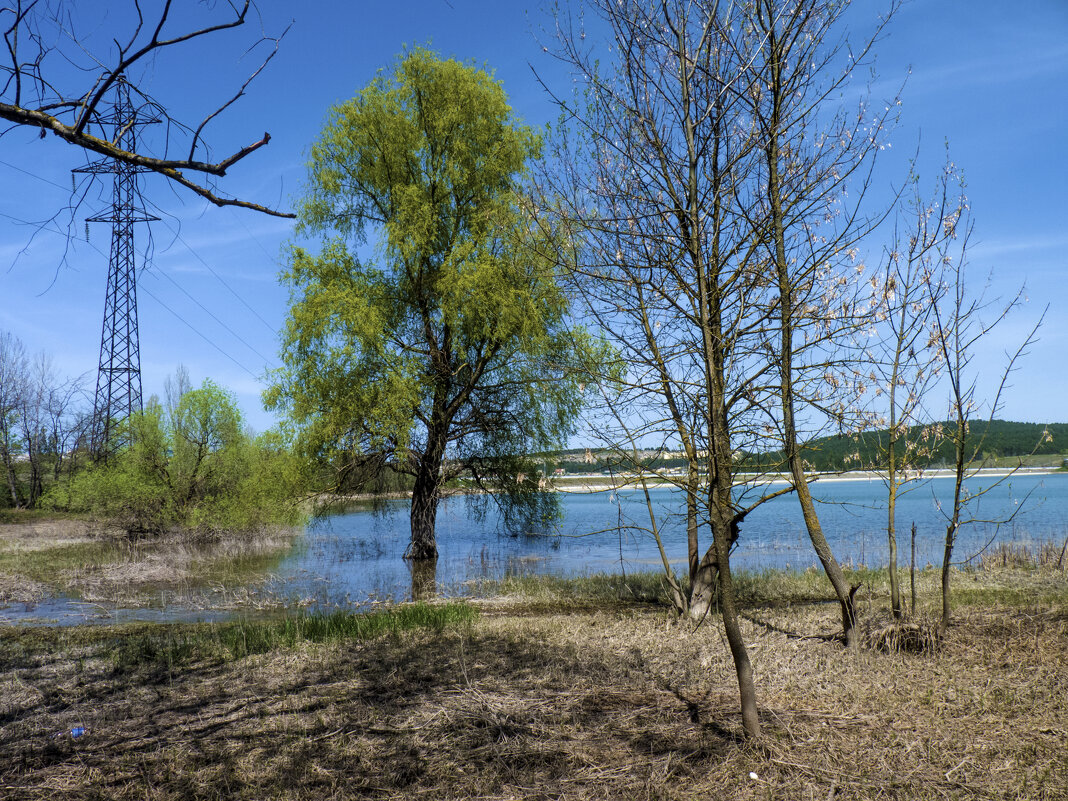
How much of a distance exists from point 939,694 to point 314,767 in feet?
13.6

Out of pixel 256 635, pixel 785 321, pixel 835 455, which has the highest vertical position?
pixel 785 321

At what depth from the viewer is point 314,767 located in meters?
3.78

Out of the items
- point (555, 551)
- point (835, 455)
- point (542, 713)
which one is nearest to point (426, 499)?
point (555, 551)

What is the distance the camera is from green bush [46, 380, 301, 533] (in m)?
22.3

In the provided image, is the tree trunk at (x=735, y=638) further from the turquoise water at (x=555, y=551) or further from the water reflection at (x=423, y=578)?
the water reflection at (x=423, y=578)

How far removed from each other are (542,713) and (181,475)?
22.3m

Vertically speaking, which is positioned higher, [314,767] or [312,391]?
[312,391]

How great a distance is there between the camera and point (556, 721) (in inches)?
172

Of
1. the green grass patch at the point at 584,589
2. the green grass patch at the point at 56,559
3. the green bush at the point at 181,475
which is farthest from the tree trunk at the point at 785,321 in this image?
the green bush at the point at 181,475

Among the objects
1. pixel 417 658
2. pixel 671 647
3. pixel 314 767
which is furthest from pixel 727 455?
pixel 417 658

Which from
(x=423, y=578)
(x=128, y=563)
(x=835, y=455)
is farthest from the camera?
(x=128, y=563)

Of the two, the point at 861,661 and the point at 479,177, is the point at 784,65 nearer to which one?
the point at 861,661

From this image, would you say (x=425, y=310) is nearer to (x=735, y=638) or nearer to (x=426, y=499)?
(x=426, y=499)

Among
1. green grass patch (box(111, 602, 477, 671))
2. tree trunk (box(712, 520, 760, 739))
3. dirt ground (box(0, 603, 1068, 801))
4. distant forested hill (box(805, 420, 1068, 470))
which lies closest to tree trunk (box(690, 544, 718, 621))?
dirt ground (box(0, 603, 1068, 801))
